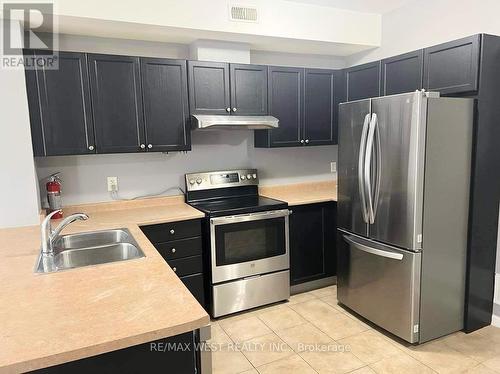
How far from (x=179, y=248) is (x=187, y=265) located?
6.2 inches

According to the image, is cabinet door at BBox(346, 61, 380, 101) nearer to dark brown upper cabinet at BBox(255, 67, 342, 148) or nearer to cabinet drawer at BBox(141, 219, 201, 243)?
dark brown upper cabinet at BBox(255, 67, 342, 148)

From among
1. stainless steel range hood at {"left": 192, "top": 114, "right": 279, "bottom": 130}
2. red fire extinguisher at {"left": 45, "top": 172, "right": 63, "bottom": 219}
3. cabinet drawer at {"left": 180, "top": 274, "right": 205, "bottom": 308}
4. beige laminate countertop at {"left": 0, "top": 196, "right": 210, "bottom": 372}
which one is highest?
stainless steel range hood at {"left": 192, "top": 114, "right": 279, "bottom": 130}

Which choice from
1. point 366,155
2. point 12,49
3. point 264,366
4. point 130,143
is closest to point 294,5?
point 366,155

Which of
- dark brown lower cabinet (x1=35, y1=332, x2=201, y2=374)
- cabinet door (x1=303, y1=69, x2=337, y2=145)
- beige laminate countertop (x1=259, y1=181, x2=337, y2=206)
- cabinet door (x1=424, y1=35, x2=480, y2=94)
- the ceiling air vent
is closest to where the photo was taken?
dark brown lower cabinet (x1=35, y1=332, x2=201, y2=374)

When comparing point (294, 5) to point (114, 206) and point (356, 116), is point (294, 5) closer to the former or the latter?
point (356, 116)

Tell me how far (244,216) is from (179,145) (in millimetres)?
796

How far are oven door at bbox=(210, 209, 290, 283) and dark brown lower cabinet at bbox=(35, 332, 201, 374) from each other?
5.14 feet

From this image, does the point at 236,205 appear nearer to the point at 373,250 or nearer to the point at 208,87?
the point at 208,87

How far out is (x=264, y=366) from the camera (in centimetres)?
233

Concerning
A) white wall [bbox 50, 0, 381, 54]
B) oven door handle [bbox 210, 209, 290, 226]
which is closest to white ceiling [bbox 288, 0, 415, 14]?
white wall [bbox 50, 0, 381, 54]

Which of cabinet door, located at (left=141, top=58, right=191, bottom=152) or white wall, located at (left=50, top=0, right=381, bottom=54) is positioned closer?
white wall, located at (left=50, top=0, right=381, bottom=54)

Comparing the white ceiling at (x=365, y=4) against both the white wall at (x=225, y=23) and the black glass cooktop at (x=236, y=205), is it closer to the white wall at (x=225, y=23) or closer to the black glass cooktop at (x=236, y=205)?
the white wall at (x=225, y=23)

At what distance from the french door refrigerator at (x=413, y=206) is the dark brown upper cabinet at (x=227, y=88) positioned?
877 millimetres

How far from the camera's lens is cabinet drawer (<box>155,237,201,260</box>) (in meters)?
2.72
